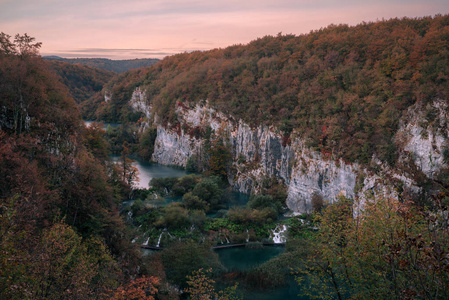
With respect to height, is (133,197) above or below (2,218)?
below

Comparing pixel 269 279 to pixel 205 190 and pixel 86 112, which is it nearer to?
pixel 205 190

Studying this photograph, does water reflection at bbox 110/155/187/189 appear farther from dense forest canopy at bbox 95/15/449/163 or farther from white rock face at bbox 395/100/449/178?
white rock face at bbox 395/100/449/178

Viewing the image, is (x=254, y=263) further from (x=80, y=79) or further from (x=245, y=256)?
(x=80, y=79)

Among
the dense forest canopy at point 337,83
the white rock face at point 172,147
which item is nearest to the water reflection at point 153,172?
the white rock face at point 172,147

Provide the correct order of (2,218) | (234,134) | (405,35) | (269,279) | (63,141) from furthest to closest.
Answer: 1. (234,134)
2. (405,35)
3. (63,141)
4. (269,279)
5. (2,218)

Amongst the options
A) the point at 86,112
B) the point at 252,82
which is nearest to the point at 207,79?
the point at 252,82

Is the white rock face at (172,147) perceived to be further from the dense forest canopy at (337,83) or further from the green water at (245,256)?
the green water at (245,256)
